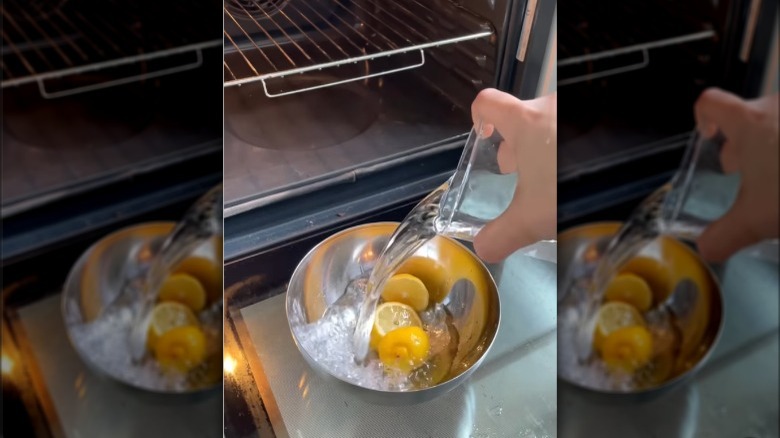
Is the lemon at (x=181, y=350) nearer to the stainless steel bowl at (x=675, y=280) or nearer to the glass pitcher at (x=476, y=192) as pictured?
the stainless steel bowl at (x=675, y=280)

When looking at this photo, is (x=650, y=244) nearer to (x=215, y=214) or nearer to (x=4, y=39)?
(x=215, y=214)

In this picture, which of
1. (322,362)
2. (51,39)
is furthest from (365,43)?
(51,39)

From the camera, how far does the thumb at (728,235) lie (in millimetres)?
247

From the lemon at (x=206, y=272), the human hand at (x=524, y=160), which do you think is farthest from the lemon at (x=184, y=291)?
the human hand at (x=524, y=160)

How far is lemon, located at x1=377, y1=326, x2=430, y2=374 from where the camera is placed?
26.7 inches

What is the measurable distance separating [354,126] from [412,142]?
0.38 feet

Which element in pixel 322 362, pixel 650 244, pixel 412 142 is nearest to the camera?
pixel 650 244

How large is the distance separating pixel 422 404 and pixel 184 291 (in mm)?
439

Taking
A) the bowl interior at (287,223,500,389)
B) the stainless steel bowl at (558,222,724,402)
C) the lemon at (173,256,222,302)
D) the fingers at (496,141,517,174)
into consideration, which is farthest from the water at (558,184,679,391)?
the bowl interior at (287,223,500,389)

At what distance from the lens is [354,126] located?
99 centimetres

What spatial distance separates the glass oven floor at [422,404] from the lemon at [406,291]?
103 millimetres

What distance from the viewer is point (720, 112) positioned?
0.79 feet

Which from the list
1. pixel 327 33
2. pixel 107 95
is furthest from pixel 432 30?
pixel 107 95

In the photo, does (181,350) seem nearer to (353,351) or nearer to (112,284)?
(112,284)
